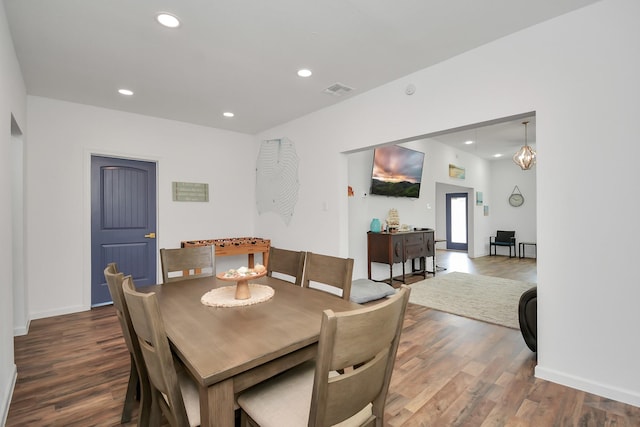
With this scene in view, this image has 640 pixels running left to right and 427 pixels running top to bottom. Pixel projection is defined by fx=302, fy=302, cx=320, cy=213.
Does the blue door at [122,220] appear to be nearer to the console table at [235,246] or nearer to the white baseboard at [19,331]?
the console table at [235,246]

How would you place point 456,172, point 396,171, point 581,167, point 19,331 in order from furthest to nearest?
point 456,172
point 396,171
point 19,331
point 581,167

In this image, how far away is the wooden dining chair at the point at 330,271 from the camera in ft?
6.24

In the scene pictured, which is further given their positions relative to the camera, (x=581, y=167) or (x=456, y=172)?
(x=456, y=172)

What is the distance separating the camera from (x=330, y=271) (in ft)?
6.64

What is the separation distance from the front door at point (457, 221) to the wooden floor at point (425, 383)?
23.3 feet

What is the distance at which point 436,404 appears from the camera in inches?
75.8

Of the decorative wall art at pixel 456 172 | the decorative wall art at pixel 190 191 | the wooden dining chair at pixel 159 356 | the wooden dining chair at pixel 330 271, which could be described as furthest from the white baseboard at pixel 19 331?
the decorative wall art at pixel 456 172

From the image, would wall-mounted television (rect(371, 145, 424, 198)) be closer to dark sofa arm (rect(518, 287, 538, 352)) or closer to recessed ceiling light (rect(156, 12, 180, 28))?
dark sofa arm (rect(518, 287, 538, 352))

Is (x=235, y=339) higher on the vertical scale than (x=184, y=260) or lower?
lower

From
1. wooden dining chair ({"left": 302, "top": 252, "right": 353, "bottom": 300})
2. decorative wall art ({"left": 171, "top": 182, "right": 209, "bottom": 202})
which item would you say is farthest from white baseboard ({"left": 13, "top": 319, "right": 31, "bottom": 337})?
wooden dining chair ({"left": 302, "top": 252, "right": 353, "bottom": 300})

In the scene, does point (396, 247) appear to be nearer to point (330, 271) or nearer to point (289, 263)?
point (289, 263)

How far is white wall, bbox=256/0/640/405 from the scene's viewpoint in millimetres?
1933

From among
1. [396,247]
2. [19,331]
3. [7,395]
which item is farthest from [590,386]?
[19,331]

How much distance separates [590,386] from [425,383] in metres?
1.08
